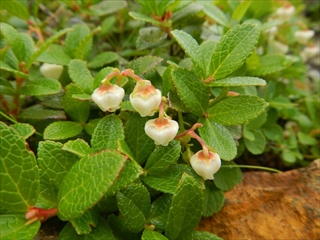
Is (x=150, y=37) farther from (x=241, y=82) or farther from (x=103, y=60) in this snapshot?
(x=241, y=82)

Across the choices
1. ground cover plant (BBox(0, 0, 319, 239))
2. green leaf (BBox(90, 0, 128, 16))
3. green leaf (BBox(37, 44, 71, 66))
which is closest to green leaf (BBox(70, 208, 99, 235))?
ground cover plant (BBox(0, 0, 319, 239))

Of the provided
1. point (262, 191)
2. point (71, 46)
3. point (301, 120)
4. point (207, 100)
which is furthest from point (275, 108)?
point (71, 46)

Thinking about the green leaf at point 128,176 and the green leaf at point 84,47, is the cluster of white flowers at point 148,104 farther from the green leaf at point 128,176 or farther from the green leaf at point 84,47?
the green leaf at point 84,47

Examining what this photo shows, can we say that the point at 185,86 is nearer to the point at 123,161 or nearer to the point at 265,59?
the point at 123,161

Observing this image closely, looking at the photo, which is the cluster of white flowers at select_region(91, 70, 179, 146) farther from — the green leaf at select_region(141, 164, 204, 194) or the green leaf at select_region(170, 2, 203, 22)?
the green leaf at select_region(170, 2, 203, 22)

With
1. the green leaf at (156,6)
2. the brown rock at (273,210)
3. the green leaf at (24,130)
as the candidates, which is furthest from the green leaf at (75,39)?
the brown rock at (273,210)
